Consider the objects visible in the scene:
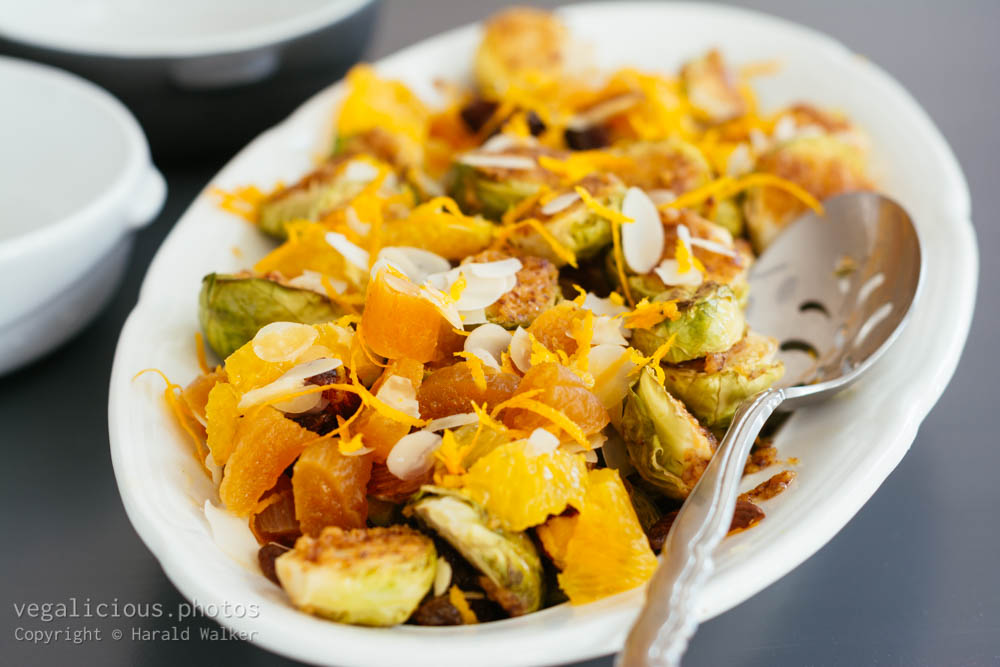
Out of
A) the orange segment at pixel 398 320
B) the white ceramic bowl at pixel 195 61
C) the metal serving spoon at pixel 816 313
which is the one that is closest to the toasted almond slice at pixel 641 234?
the metal serving spoon at pixel 816 313

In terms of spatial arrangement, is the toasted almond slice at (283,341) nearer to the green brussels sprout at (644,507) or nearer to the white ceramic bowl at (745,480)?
the white ceramic bowl at (745,480)

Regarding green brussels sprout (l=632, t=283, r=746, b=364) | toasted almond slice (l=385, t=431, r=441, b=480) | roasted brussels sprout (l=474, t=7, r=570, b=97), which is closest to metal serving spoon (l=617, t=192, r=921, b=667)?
green brussels sprout (l=632, t=283, r=746, b=364)

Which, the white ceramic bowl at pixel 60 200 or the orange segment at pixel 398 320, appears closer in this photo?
the orange segment at pixel 398 320

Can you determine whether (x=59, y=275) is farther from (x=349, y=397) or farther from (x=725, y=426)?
(x=725, y=426)

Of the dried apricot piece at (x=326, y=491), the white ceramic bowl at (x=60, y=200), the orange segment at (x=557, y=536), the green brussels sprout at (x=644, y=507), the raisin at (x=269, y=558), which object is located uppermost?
the orange segment at (x=557, y=536)

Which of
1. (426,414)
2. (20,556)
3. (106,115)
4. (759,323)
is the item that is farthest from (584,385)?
(106,115)

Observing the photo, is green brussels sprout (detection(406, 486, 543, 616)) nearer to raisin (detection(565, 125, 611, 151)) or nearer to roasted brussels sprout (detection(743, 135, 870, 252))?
roasted brussels sprout (detection(743, 135, 870, 252))
